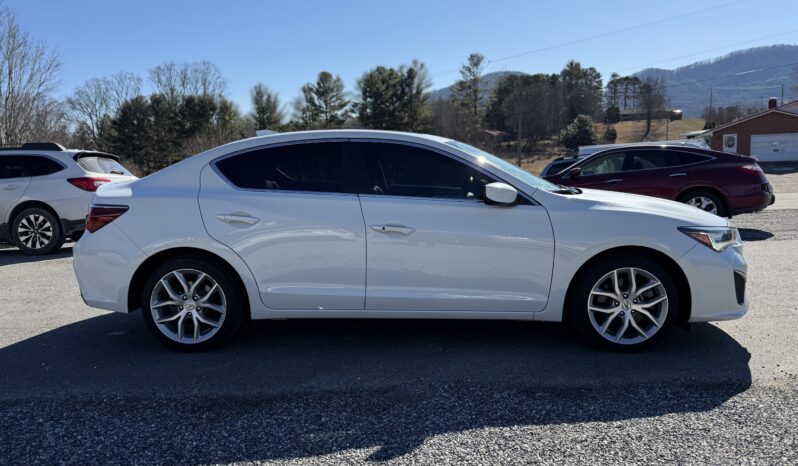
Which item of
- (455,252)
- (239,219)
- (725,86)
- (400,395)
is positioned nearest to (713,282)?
(455,252)

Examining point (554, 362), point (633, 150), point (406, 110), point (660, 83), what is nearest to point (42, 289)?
point (554, 362)

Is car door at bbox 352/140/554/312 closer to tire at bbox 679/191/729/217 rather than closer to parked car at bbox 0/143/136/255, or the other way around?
parked car at bbox 0/143/136/255

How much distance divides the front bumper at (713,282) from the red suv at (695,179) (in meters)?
5.73

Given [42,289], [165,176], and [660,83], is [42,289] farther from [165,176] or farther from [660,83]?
[660,83]

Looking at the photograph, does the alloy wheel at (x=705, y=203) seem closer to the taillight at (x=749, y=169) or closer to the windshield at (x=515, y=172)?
the taillight at (x=749, y=169)

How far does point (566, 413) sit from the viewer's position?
3.18 meters

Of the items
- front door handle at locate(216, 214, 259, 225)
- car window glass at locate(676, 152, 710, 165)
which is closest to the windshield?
front door handle at locate(216, 214, 259, 225)

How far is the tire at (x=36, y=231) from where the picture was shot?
902cm

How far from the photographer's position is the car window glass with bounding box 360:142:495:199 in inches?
162

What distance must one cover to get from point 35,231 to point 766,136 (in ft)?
158

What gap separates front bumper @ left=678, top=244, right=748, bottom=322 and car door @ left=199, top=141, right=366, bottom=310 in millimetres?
2314

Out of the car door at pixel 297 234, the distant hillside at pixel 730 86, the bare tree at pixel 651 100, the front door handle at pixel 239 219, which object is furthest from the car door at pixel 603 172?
the distant hillside at pixel 730 86

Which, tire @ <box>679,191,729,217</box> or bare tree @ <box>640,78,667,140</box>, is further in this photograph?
bare tree @ <box>640,78,667,140</box>

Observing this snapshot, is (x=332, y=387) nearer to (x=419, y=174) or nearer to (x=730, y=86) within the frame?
(x=419, y=174)
